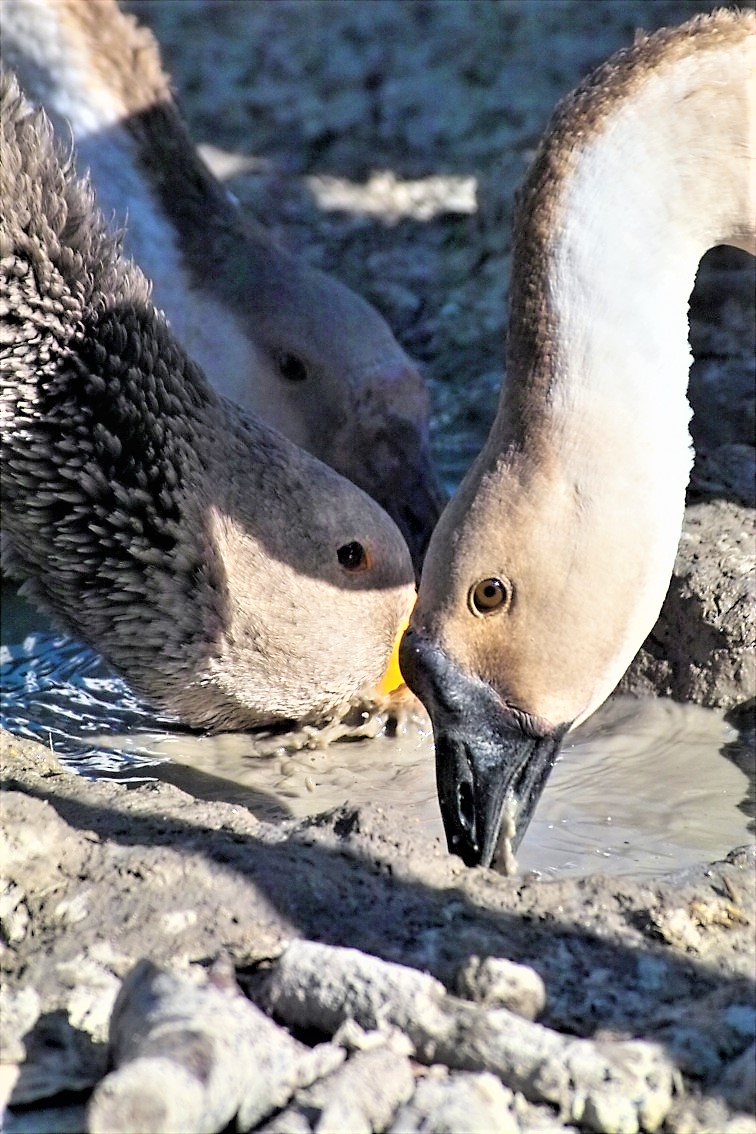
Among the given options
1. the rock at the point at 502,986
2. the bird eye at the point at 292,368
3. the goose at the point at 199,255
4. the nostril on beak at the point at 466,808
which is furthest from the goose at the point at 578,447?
the bird eye at the point at 292,368

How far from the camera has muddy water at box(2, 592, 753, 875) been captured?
14.9ft

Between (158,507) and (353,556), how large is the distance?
61 centimetres

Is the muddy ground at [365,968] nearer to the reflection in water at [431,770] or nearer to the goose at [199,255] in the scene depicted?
the reflection in water at [431,770]

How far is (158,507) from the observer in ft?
15.5

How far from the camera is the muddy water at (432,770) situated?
4555mm

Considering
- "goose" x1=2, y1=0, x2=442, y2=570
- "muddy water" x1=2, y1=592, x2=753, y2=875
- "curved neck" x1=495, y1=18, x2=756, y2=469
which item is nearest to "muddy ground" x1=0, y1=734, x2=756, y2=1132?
"muddy water" x1=2, y1=592, x2=753, y2=875

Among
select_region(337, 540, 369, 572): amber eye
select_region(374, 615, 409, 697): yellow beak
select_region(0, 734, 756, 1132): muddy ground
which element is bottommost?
select_region(0, 734, 756, 1132): muddy ground

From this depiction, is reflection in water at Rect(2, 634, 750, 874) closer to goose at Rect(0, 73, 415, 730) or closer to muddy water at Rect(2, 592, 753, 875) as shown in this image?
muddy water at Rect(2, 592, 753, 875)

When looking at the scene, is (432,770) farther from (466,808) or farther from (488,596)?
(488,596)

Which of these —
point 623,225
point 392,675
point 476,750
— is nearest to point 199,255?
point 392,675

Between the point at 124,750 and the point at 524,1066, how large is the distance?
107 inches

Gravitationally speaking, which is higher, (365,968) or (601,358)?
(601,358)

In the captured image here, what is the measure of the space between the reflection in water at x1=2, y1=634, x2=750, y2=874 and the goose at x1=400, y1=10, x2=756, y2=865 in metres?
0.47

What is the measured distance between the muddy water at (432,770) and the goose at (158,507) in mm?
289
